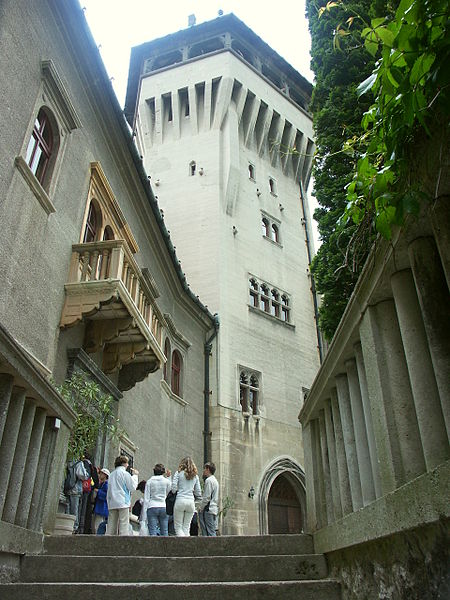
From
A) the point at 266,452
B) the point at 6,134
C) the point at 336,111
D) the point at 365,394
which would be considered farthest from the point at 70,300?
the point at 266,452

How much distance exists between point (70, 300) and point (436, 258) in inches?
309

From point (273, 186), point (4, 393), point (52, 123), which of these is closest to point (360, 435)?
point (4, 393)

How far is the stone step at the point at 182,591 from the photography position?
11.7 ft

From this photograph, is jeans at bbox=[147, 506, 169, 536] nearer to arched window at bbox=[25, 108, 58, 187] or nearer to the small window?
arched window at bbox=[25, 108, 58, 187]

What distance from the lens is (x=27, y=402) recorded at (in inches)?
A: 159

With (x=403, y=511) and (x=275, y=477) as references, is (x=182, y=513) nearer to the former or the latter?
(x=403, y=511)

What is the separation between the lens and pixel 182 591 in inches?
145

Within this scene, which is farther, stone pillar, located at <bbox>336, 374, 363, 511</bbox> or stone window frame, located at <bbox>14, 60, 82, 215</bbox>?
stone window frame, located at <bbox>14, 60, 82, 215</bbox>

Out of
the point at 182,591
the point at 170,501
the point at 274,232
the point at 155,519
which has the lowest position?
the point at 182,591

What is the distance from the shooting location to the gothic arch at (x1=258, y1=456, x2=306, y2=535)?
1805cm

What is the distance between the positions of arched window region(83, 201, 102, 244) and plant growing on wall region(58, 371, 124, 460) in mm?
3025

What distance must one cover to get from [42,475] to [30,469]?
296 mm

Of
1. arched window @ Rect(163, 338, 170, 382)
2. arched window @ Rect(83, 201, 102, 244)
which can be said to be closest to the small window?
arched window @ Rect(163, 338, 170, 382)

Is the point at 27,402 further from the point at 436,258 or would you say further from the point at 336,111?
the point at 336,111
